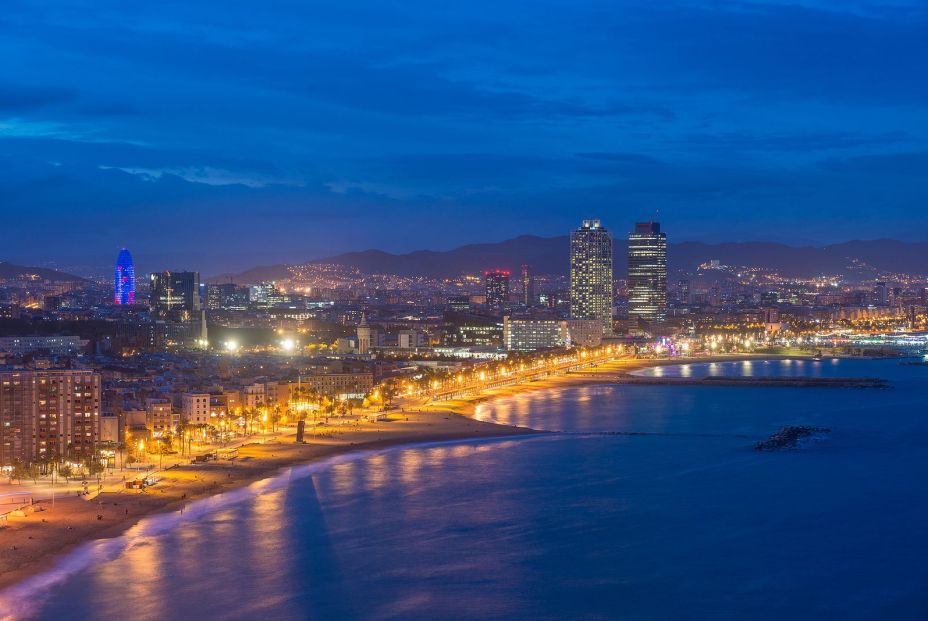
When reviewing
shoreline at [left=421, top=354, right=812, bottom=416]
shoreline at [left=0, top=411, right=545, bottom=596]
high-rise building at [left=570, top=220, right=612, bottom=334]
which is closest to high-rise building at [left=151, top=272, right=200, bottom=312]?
high-rise building at [left=570, top=220, right=612, bottom=334]

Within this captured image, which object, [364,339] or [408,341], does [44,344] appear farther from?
[408,341]

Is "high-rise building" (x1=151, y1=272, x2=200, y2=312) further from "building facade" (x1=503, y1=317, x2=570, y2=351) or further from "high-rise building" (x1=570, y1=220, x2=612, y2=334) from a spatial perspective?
"building facade" (x1=503, y1=317, x2=570, y2=351)

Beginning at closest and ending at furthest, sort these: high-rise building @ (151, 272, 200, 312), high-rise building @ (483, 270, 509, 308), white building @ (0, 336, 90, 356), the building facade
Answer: white building @ (0, 336, 90, 356)
the building facade
high-rise building @ (151, 272, 200, 312)
high-rise building @ (483, 270, 509, 308)

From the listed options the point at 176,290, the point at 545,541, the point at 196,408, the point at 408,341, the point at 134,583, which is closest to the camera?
the point at 134,583

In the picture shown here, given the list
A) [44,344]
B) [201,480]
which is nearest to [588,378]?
[44,344]

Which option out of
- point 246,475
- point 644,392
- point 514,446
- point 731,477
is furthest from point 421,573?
point 644,392

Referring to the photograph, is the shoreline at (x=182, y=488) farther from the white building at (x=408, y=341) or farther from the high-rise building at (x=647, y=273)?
the high-rise building at (x=647, y=273)
